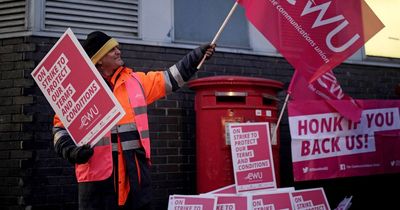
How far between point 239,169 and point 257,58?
2025 millimetres

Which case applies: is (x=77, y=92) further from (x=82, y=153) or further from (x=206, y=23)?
(x=206, y=23)

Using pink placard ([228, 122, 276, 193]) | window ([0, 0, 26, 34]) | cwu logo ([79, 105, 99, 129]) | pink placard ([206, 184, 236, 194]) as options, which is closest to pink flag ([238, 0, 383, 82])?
pink placard ([228, 122, 276, 193])

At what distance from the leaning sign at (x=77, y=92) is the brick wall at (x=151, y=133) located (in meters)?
1.79

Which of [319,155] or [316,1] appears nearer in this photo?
[316,1]

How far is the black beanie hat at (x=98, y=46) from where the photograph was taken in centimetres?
345

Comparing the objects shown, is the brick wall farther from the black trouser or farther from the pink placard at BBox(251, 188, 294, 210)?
the black trouser

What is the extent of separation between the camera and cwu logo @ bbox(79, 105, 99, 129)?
120 inches

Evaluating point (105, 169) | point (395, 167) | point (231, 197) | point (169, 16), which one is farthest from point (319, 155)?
point (105, 169)

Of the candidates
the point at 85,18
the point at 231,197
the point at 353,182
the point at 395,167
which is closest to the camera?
the point at 231,197

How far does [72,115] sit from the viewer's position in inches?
124

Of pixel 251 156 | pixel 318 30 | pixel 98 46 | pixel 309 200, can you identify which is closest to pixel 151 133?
pixel 251 156

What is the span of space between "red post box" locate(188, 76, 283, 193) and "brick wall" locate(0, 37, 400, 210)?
73 cm

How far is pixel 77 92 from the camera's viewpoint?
A: 315 cm

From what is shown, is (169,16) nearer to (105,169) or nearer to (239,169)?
(239,169)
